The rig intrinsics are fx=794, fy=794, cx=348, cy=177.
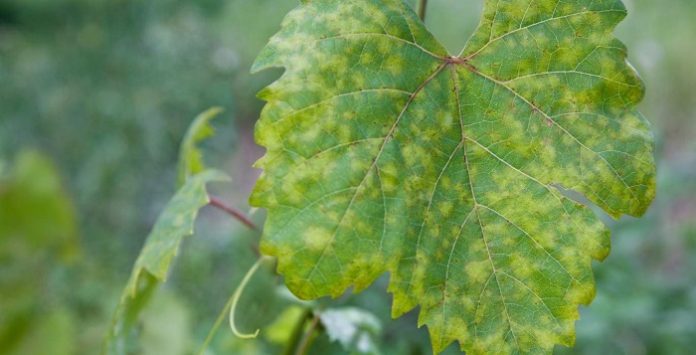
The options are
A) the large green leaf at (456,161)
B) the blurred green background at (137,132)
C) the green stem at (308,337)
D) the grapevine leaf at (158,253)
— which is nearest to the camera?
the large green leaf at (456,161)

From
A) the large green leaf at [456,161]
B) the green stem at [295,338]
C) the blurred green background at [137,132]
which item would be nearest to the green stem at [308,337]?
the green stem at [295,338]

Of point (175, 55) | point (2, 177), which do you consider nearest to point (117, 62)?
point (175, 55)

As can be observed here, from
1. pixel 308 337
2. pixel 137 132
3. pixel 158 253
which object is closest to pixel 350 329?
pixel 308 337

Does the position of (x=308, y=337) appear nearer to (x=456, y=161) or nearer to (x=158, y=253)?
(x=158, y=253)

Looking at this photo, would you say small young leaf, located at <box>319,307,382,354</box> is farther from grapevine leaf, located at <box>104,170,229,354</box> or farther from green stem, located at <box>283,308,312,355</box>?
grapevine leaf, located at <box>104,170,229,354</box>

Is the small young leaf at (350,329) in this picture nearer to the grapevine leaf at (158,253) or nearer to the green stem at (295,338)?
the green stem at (295,338)

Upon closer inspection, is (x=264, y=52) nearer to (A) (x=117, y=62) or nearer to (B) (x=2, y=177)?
(B) (x=2, y=177)

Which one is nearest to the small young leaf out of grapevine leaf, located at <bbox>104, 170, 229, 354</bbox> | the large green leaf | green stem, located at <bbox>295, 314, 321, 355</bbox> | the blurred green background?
green stem, located at <bbox>295, 314, 321, 355</bbox>
